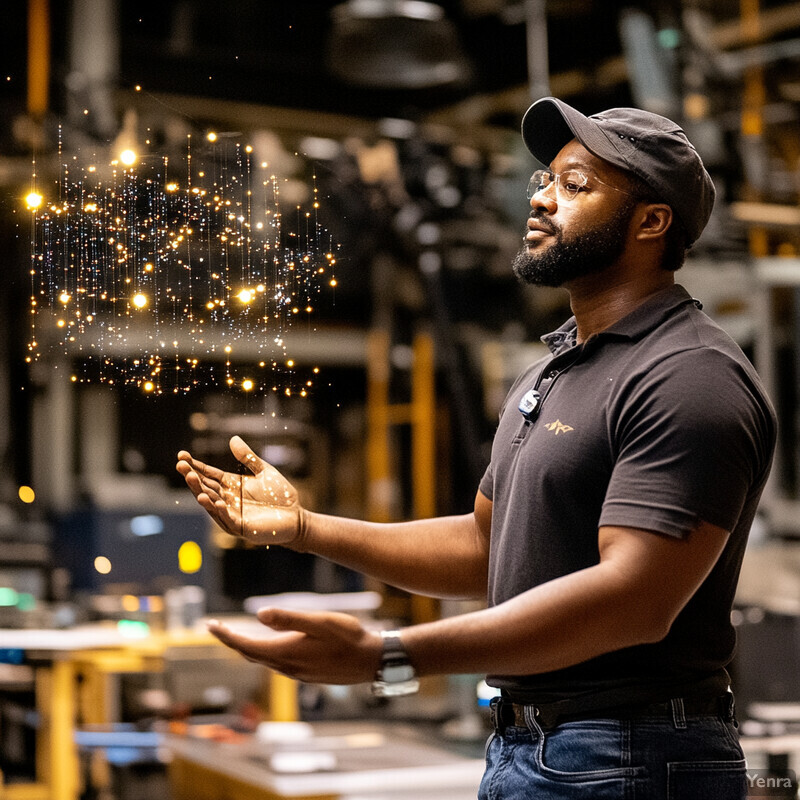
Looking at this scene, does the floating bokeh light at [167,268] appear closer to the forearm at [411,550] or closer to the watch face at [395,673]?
the forearm at [411,550]

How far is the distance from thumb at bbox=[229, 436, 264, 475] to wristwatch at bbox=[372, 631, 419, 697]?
43 cm

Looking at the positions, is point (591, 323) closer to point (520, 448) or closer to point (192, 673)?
point (520, 448)

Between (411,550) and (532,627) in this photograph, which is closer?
(532,627)

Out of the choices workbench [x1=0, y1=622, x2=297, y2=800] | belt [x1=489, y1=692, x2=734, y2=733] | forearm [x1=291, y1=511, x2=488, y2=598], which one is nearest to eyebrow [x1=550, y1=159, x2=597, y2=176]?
forearm [x1=291, y1=511, x2=488, y2=598]

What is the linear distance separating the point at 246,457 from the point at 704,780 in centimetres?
68

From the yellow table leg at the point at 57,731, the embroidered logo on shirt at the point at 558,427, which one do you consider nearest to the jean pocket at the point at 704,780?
the embroidered logo on shirt at the point at 558,427

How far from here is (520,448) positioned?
4.60 ft

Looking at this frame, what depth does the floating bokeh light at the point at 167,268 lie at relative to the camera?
58.7 inches

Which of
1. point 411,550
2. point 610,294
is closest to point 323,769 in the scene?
point 411,550

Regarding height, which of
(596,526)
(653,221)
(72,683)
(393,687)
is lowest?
(72,683)

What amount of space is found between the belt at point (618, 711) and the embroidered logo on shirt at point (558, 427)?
314 mm

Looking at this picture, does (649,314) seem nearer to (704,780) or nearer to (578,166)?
(578,166)

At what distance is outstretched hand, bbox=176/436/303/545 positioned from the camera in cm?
144

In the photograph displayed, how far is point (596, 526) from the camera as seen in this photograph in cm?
130
